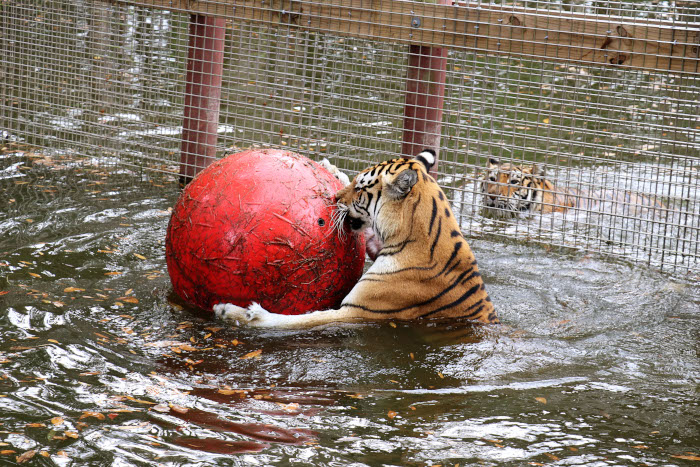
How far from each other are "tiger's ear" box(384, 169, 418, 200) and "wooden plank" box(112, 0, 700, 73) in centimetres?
169

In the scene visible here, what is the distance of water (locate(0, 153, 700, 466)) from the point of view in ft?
10.5

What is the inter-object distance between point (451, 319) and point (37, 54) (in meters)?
5.18

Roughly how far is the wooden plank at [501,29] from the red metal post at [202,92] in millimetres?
557

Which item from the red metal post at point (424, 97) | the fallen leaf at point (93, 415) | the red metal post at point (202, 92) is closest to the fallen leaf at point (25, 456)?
the fallen leaf at point (93, 415)

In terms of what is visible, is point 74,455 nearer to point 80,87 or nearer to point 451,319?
point 451,319

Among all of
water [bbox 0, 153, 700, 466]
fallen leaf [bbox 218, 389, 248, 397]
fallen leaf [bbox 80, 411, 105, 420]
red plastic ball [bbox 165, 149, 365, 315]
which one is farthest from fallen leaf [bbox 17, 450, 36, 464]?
red plastic ball [bbox 165, 149, 365, 315]

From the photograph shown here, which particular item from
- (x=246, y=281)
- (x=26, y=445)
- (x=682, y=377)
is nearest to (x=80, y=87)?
(x=246, y=281)

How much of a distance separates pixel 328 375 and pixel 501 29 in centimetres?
296

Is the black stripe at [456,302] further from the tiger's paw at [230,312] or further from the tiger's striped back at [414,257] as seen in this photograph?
the tiger's paw at [230,312]

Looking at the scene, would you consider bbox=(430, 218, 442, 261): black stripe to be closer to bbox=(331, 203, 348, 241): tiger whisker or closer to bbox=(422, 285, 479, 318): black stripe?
bbox=(422, 285, 479, 318): black stripe

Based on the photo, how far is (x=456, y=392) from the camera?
152 inches

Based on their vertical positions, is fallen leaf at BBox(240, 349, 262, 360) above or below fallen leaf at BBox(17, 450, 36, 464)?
above

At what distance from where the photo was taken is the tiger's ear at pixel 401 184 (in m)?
4.41

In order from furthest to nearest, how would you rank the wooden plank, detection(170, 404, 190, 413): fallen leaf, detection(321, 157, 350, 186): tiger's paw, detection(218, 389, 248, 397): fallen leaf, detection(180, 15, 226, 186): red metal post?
detection(180, 15, 226, 186): red metal post, the wooden plank, detection(321, 157, 350, 186): tiger's paw, detection(218, 389, 248, 397): fallen leaf, detection(170, 404, 190, 413): fallen leaf
